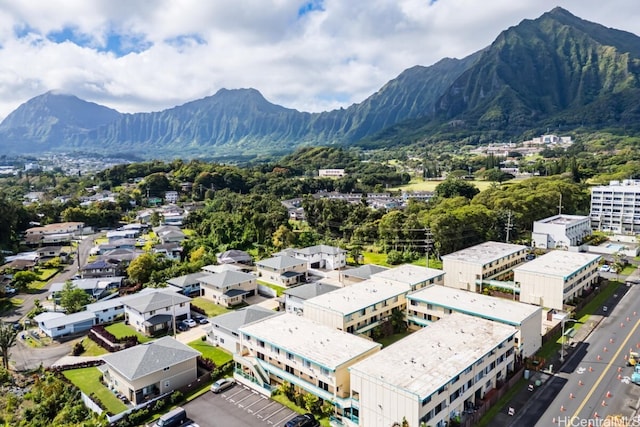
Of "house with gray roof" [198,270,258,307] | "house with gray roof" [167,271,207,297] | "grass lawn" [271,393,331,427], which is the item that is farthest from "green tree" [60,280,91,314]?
"grass lawn" [271,393,331,427]

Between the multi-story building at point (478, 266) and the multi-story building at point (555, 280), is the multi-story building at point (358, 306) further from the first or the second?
the multi-story building at point (555, 280)

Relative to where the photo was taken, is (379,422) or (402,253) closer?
(379,422)

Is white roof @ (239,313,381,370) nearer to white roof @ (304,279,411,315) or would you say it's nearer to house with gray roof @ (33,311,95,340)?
white roof @ (304,279,411,315)

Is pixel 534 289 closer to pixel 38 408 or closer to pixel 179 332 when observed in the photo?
pixel 179 332

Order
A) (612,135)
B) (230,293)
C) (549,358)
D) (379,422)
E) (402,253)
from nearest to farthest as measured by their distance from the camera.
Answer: (379,422) < (549,358) < (230,293) < (402,253) < (612,135)

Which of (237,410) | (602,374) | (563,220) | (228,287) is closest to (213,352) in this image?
(237,410)

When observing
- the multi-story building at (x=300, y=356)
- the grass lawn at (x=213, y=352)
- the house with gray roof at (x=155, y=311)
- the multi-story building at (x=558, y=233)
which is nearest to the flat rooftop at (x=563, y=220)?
the multi-story building at (x=558, y=233)

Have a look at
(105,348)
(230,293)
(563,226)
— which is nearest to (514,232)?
(563,226)
